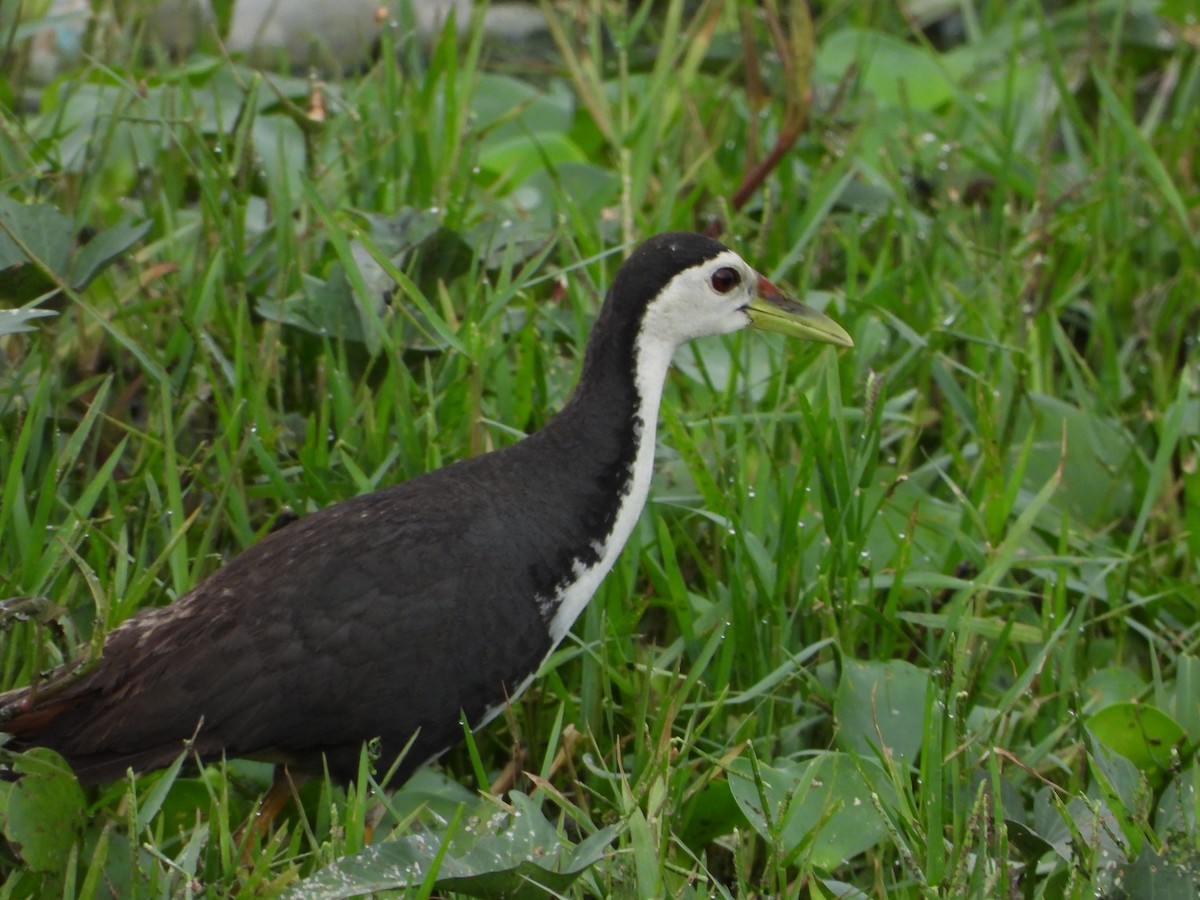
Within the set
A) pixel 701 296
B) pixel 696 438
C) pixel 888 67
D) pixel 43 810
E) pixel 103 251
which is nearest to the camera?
pixel 43 810

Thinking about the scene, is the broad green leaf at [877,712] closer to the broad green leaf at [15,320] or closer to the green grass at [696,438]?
the green grass at [696,438]

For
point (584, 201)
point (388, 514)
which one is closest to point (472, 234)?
point (584, 201)

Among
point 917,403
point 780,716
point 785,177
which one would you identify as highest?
point 785,177

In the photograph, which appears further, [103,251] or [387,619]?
[103,251]

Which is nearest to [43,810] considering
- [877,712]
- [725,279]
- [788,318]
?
[877,712]

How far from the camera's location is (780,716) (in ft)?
→ 10.2

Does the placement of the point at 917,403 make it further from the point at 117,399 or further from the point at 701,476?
the point at 117,399

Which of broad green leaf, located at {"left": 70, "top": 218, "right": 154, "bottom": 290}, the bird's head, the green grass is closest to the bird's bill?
the bird's head

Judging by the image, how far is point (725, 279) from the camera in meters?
3.11

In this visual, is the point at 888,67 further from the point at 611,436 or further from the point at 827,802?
the point at 827,802

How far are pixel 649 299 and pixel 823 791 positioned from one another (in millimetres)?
856

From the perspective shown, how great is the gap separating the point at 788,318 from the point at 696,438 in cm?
Answer: 43

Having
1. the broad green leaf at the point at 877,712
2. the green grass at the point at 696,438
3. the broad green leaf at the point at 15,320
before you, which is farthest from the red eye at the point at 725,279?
the broad green leaf at the point at 15,320

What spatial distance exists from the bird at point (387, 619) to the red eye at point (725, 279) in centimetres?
17
